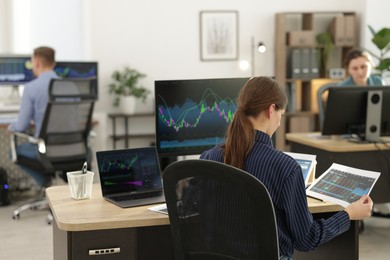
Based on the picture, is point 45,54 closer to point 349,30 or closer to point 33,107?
point 33,107

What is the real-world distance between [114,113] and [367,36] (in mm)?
2936

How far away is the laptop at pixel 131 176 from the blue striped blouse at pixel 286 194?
0.61 m

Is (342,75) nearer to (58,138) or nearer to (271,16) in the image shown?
(271,16)

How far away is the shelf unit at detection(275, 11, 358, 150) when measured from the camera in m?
6.94

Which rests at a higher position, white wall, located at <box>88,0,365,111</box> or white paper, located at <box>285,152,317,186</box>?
white wall, located at <box>88,0,365,111</box>

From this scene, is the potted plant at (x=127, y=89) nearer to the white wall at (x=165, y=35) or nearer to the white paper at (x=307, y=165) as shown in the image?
the white wall at (x=165, y=35)

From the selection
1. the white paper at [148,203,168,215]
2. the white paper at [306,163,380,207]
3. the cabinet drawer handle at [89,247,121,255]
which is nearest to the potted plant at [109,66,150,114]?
the white paper at [306,163,380,207]

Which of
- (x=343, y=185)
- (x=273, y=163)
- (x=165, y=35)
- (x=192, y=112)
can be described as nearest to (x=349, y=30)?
(x=165, y=35)

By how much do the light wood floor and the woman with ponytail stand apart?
2.01 m

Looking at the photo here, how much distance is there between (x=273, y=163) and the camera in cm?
204

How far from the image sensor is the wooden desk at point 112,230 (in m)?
2.25

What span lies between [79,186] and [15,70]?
363cm

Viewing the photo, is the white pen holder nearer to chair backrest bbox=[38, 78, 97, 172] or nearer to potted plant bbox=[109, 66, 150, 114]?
chair backrest bbox=[38, 78, 97, 172]

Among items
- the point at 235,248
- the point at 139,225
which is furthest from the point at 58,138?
the point at 235,248
